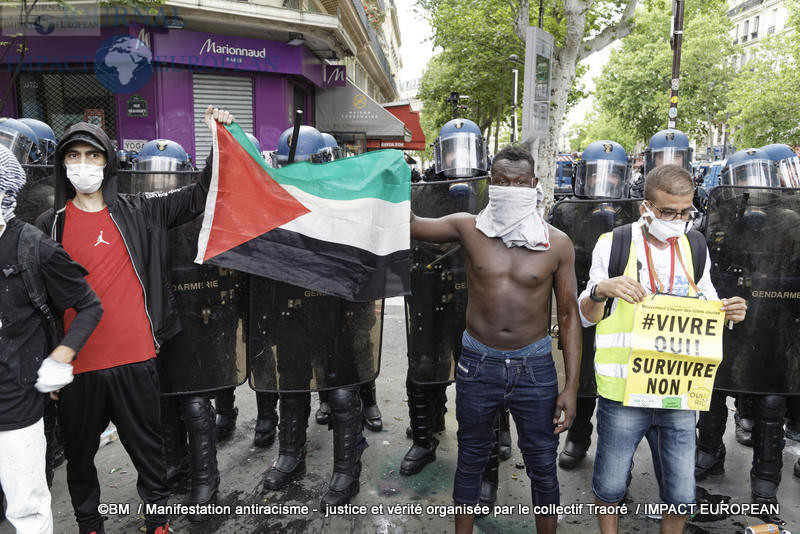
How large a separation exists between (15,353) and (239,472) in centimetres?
200

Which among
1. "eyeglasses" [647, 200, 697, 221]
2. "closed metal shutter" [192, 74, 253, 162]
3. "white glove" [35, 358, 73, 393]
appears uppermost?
"closed metal shutter" [192, 74, 253, 162]

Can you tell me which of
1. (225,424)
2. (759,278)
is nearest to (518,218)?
(759,278)

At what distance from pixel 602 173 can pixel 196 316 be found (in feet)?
10.2

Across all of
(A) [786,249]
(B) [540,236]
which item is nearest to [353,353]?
(B) [540,236]

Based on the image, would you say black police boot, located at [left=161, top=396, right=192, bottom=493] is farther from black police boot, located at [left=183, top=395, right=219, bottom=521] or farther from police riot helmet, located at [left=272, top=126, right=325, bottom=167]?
police riot helmet, located at [left=272, top=126, right=325, bottom=167]

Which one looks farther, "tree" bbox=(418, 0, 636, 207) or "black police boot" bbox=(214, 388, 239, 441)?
"tree" bbox=(418, 0, 636, 207)

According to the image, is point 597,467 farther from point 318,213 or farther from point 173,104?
point 173,104

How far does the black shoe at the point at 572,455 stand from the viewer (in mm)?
4059

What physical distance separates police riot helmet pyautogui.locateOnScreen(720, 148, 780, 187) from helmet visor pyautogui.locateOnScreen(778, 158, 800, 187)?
0.24 feet

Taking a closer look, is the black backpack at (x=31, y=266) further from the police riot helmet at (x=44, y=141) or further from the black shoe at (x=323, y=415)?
the black shoe at (x=323, y=415)

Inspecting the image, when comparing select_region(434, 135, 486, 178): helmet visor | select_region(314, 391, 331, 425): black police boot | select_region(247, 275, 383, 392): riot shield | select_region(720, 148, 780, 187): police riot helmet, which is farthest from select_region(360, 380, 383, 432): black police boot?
select_region(720, 148, 780, 187): police riot helmet

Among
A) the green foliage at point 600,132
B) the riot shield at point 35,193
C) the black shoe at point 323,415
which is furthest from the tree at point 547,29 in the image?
the green foliage at point 600,132

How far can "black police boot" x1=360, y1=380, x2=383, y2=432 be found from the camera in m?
4.70

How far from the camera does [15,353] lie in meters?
2.39
